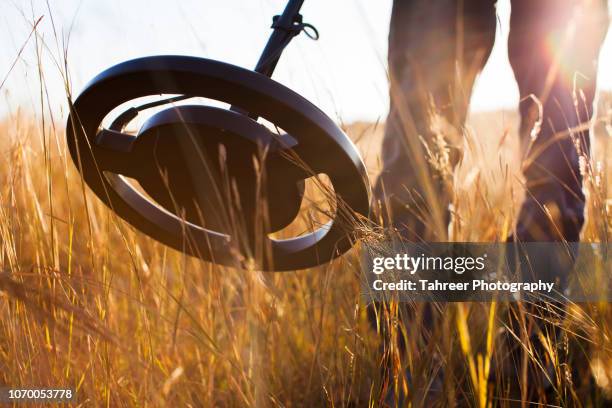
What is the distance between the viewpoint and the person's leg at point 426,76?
116 cm

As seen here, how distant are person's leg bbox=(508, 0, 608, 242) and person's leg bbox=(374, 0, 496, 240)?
0.10m

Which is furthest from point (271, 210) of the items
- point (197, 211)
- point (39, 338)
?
point (39, 338)

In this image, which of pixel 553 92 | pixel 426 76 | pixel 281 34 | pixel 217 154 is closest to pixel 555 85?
pixel 553 92

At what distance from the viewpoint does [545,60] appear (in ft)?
3.99

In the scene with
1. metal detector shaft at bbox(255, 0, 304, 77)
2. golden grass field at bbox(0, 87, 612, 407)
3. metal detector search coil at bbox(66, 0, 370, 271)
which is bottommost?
golden grass field at bbox(0, 87, 612, 407)

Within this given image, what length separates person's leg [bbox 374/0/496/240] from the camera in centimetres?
116

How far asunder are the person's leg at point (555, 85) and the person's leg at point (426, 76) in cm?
10

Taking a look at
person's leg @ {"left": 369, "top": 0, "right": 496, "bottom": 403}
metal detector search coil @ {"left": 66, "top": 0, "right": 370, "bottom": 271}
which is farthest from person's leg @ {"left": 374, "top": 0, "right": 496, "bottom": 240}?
metal detector search coil @ {"left": 66, "top": 0, "right": 370, "bottom": 271}

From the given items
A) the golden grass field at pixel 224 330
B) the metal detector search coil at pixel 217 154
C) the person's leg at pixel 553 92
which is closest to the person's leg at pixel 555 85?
the person's leg at pixel 553 92

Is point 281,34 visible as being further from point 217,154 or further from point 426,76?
point 426,76

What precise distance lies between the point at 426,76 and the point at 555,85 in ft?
0.95

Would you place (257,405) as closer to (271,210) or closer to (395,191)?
(271,210)

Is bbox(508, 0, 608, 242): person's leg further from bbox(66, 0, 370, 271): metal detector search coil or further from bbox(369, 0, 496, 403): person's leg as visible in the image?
bbox(66, 0, 370, 271): metal detector search coil

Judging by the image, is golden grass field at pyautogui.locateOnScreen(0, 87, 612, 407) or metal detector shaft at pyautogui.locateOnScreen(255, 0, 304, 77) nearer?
golden grass field at pyautogui.locateOnScreen(0, 87, 612, 407)
